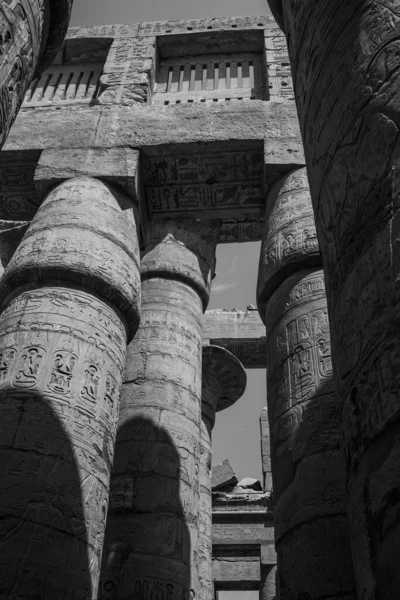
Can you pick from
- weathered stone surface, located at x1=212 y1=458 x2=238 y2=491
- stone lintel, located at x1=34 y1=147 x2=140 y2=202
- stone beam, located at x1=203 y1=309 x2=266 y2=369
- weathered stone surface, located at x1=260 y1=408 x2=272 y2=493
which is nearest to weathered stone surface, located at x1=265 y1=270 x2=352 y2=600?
stone lintel, located at x1=34 y1=147 x2=140 y2=202

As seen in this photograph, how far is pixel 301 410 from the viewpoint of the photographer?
504 centimetres

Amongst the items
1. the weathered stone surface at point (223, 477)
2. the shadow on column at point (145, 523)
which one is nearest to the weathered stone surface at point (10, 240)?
the shadow on column at point (145, 523)

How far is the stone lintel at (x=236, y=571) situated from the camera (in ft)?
43.1

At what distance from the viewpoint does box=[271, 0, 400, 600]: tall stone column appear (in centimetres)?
166

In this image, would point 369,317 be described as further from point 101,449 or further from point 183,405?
point 183,405

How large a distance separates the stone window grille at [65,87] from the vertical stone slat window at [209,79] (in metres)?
0.99

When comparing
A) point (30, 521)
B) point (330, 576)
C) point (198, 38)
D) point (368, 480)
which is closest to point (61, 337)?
point (30, 521)

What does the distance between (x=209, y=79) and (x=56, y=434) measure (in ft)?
20.8

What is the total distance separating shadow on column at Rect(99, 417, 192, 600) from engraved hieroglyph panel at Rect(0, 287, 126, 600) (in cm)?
144

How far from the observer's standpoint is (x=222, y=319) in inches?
519

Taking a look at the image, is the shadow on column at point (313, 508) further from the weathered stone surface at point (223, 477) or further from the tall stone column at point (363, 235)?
the weathered stone surface at point (223, 477)

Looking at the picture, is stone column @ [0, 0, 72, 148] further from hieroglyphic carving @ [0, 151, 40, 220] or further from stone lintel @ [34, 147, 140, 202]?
hieroglyphic carving @ [0, 151, 40, 220]

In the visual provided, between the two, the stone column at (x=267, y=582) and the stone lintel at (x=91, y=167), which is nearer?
the stone lintel at (x=91, y=167)

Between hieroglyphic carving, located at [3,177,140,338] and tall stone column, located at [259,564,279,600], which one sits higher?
hieroglyphic carving, located at [3,177,140,338]
